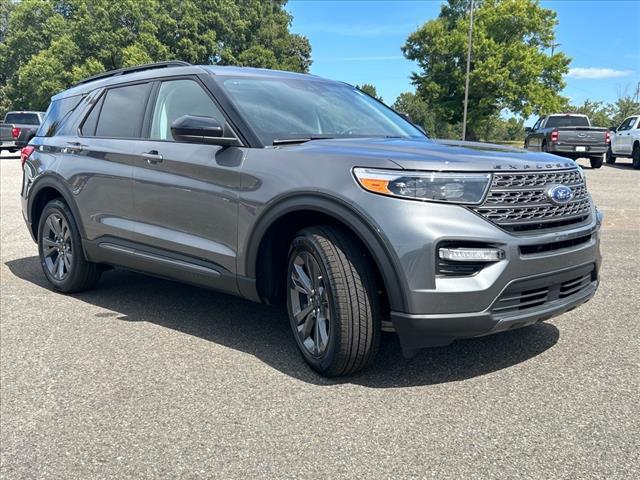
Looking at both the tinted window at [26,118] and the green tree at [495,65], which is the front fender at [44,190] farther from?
the green tree at [495,65]

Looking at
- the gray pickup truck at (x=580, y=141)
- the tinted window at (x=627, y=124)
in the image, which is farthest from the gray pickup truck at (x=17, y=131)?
the tinted window at (x=627, y=124)

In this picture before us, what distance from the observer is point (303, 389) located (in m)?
3.28

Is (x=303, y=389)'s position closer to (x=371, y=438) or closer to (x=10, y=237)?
(x=371, y=438)

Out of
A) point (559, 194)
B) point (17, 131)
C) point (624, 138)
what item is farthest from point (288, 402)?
point (17, 131)

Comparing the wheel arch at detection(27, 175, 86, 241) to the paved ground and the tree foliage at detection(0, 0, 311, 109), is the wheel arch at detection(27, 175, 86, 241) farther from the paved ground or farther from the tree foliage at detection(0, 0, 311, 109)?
the tree foliage at detection(0, 0, 311, 109)

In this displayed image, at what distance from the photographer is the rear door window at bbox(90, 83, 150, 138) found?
183 inches

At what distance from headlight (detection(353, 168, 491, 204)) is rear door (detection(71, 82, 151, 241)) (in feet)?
7.53

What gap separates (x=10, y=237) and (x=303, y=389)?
20.5ft

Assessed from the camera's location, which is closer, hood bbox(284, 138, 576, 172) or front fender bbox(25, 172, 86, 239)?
hood bbox(284, 138, 576, 172)

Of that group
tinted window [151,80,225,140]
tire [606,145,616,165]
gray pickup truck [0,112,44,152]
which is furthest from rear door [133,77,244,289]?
gray pickup truck [0,112,44,152]

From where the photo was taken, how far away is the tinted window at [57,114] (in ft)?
18.0

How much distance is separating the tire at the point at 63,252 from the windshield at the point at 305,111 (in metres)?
2.04

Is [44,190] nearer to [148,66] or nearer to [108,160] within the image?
[108,160]

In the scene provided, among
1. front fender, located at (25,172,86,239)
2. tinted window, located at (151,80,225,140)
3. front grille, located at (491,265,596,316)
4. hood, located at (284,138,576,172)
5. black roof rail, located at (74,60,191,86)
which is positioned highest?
black roof rail, located at (74,60,191,86)
